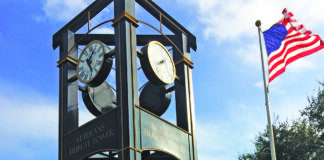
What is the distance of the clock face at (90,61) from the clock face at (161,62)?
62.5 inches

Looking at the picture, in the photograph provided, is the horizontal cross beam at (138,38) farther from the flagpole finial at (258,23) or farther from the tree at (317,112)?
the tree at (317,112)

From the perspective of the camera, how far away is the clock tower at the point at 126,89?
56.1ft

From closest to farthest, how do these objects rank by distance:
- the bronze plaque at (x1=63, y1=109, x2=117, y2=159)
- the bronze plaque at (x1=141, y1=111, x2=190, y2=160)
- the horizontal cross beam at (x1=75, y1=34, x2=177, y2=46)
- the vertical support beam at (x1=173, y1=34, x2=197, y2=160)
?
the bronze plaque at (x1=63, y1=109, x2=117, y2=159) < the bronze plaque at (x1=141, y1=111, x2=190, y2=160) < the vertical support beam at (x1=173, y1=34, x2=197, y2=160) < the horizontal cross beam at (x1=75, y1=34, x2=177, y2=46)

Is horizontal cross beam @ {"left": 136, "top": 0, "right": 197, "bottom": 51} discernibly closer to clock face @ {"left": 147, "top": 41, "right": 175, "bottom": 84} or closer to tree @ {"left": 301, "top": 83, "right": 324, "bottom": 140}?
clock face @ {"left": 147, "top": 41, "right": 175, "bottom": 84}

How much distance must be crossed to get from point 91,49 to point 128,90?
7.74 ft

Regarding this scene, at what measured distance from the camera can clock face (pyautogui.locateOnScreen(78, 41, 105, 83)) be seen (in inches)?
712

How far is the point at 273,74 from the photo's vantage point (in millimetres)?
17781

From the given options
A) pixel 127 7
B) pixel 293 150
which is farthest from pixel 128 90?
pixel 293 150

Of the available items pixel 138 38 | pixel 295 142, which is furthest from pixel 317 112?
pixel 138 38

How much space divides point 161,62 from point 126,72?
1914 millimetres

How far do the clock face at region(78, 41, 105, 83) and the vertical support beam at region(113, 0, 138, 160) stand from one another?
626 mm

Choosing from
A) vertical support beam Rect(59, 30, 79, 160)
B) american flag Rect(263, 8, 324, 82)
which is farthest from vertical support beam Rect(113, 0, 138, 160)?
american flag Rect(263, 8, 324, 82)

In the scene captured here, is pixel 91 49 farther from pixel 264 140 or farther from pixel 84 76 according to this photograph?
pixel 264 140

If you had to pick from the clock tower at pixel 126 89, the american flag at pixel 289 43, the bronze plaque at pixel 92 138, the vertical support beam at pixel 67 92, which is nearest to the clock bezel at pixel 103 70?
the clock tower at pixel 126 89
